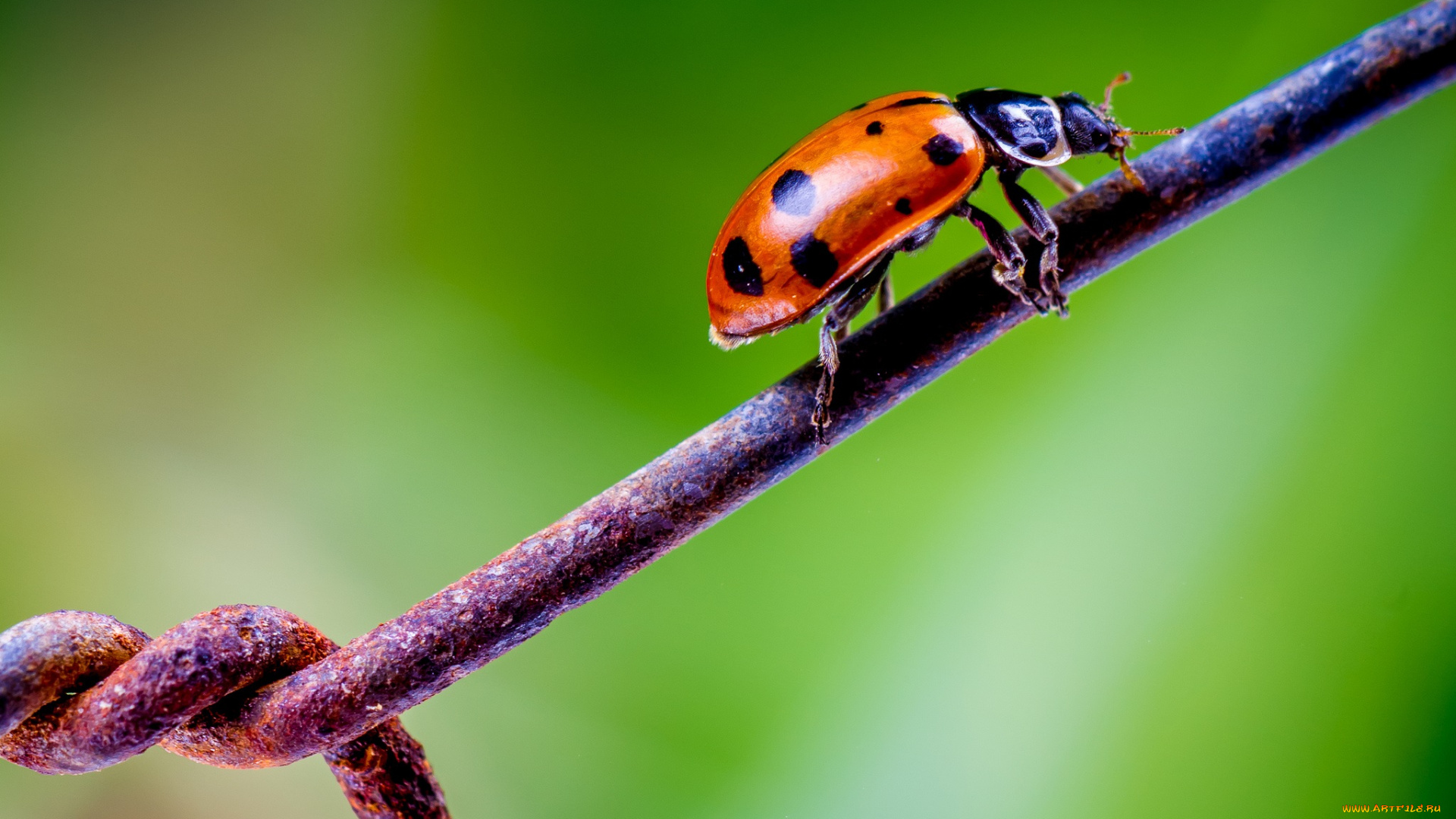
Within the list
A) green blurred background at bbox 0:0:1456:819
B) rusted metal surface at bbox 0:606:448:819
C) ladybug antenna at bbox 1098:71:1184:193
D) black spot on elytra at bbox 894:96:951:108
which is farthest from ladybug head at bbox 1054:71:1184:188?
rusted metal surface at bbox 0:606:448:819

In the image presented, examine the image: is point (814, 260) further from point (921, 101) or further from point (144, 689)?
point (144, 689)

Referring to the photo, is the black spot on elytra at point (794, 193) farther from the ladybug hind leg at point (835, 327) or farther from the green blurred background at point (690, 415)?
the green blurred background at point (690, 415)

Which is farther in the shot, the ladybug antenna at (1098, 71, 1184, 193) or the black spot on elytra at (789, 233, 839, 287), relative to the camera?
the black spot on elytra at (789, 233, 839, 287)

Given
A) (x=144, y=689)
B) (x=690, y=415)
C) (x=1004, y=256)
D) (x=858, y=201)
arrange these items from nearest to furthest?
(x=144, y=689) < (x=1004, y=256) < (x=858, y=201) < (x=690, y=415)

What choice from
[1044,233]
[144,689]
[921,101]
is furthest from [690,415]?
[144,689]

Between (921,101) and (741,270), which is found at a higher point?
(921,101)

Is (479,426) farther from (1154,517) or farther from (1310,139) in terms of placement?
(1310,139)

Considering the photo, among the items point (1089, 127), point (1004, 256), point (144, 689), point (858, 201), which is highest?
point (1089, 127)

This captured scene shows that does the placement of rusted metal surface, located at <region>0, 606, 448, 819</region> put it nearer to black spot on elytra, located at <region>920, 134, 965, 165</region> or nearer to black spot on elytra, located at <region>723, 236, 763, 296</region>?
black spot on elytra, located at <region>723, 236, 763, 296</region>
